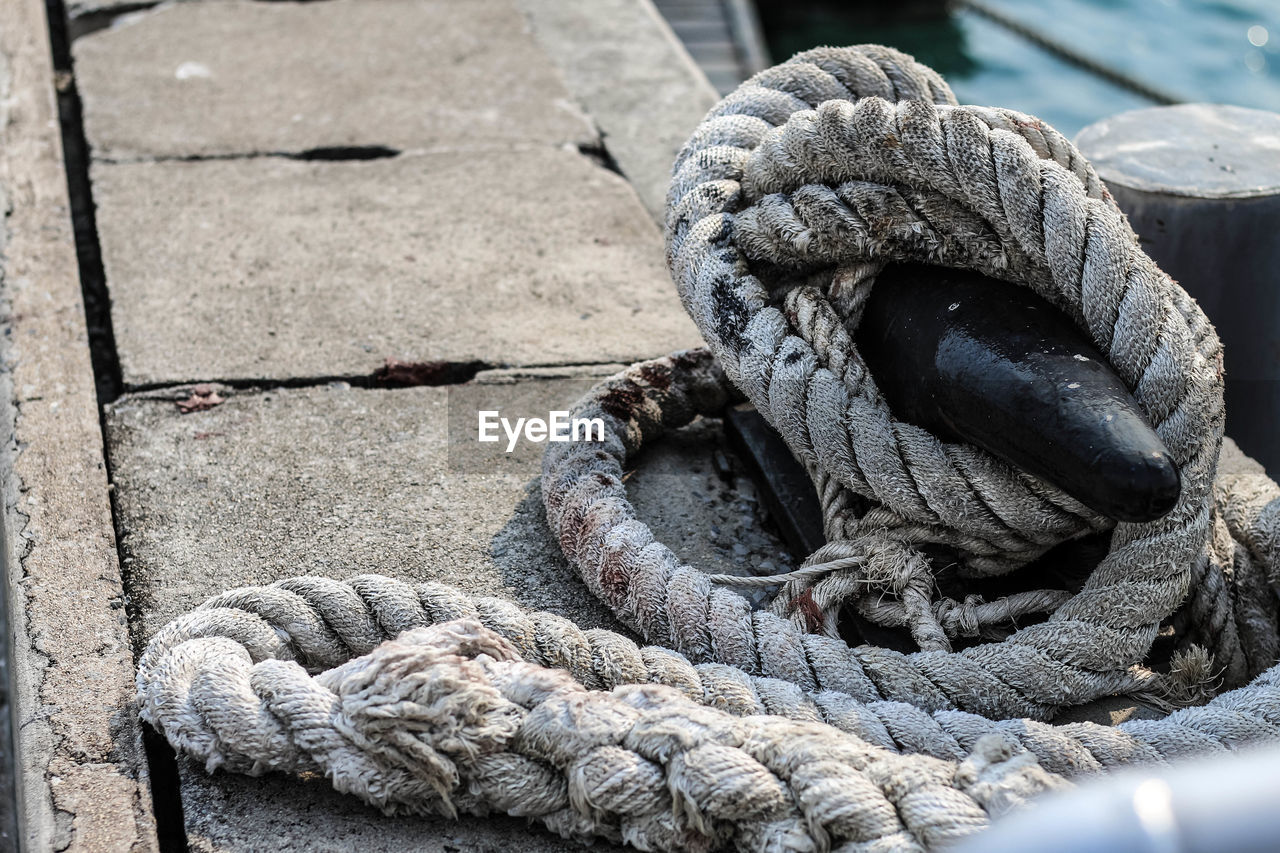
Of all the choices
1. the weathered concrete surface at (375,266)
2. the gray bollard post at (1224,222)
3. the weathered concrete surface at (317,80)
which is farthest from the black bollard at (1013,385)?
the weathered concrete surface at (317,80)

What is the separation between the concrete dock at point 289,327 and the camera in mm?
1601

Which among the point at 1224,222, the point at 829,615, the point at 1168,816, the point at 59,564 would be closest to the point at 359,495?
the point at 59,564

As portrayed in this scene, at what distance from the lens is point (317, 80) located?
3.49 meters

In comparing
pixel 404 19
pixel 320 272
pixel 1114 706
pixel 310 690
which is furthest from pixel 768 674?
pixel 404 19

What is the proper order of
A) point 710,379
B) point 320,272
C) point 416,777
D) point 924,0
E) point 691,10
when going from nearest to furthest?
point 416,777 → point 710,379 → point 320,272 → point 691,10 → point 924,0

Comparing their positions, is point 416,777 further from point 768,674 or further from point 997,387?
point 997,387

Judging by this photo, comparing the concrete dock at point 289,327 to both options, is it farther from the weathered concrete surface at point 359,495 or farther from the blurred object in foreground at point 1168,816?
the blurred object in foreground at point 1168,816

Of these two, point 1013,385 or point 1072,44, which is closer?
point 1013,385

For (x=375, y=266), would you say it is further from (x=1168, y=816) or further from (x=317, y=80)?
(x=1168, y=816)

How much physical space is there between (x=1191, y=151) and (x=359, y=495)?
153 centimetres

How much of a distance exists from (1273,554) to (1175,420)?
327 millimetres

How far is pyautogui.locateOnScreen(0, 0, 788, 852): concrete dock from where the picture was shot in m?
1.60

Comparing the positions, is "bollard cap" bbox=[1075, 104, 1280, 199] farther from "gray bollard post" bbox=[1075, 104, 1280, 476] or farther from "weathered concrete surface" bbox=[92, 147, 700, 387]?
"weathered concrete surface" bbox=[92, 147, 700, 387]

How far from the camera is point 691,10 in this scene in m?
6.55
